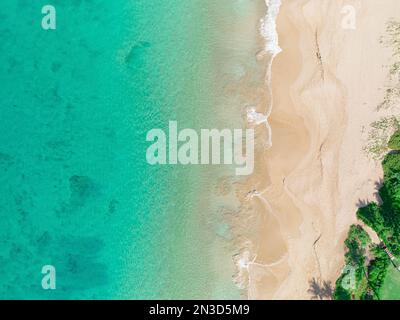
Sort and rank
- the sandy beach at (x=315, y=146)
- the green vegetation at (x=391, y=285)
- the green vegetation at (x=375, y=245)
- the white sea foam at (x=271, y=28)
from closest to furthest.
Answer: the green vegetation at (x=375, y=245) → the green vegetation at (x=391, y=285) → the sandy beach at (x=315, y=146) → the white sea foam at (x=271, y=28)

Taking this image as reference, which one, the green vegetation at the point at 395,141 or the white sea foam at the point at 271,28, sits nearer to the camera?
the green vegetation at the point at 395,141

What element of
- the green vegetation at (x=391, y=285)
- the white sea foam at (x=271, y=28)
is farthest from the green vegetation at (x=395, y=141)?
the white sea foam at (x=271, y=28)

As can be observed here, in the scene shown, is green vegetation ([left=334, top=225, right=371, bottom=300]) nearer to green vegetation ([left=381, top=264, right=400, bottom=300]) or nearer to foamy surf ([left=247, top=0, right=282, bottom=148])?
green vegetation ([left=381, top=264, right=400, bottom=300])

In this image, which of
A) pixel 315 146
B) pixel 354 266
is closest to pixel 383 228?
pixel 354 266

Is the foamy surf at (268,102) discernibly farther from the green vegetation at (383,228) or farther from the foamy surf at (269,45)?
the green vegetation at (383,228)

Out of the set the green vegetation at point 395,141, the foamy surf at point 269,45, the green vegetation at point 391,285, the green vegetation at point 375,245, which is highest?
the foamy surf at point 269,45

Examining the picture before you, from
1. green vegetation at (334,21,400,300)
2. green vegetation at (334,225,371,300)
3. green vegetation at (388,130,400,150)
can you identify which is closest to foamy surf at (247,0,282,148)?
green vegetation at (334,21,400,300)
